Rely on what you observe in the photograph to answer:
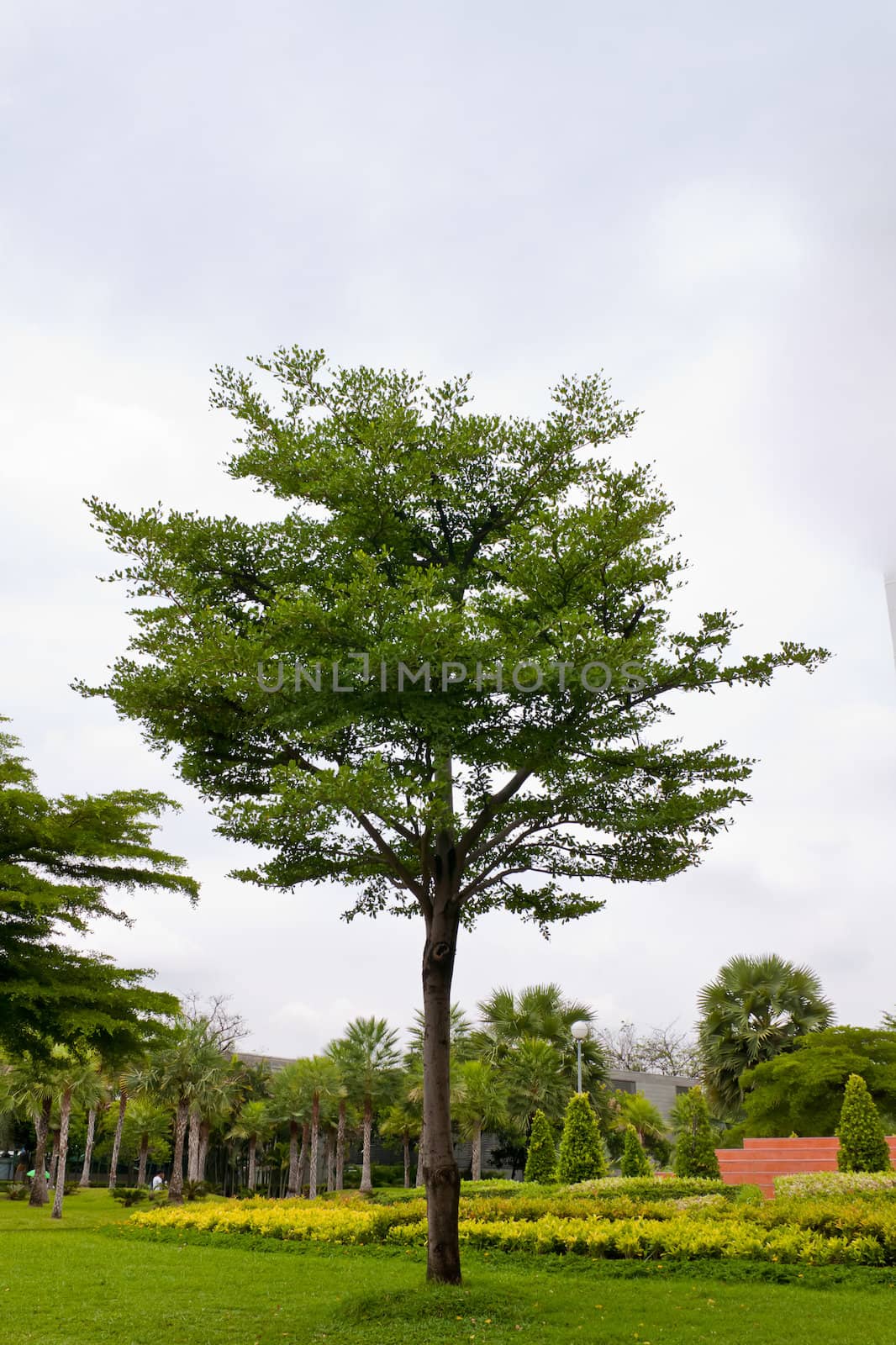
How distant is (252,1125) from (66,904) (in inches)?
1130

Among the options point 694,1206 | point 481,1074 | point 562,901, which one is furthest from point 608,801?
point 481,1074

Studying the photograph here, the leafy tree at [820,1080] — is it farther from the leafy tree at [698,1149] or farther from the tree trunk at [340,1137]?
the tree trunk at [340,1137]

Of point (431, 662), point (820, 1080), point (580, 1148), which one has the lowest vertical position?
point (580, 1148)

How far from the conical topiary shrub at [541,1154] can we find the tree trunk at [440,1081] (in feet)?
50.3

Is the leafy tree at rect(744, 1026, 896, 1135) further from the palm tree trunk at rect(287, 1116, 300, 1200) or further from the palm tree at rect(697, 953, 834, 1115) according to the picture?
the palm tree trunk at rect(287, 1116, 300, 1200)

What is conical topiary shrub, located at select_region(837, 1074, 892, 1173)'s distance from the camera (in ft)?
59.9

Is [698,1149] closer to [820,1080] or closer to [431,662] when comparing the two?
[820,1080]

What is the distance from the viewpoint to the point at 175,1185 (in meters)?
32.3

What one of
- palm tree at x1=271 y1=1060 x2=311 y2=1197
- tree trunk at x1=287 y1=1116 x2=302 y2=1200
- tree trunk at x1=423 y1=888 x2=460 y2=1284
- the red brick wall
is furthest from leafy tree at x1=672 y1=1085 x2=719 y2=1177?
tree trunk at x1=287 y1=1116 x2=302 y2=1200

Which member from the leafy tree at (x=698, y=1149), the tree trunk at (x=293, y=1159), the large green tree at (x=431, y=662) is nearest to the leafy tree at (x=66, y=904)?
the large green tree at (x=431, y=662)

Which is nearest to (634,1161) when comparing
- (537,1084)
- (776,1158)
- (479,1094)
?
(776,1158)

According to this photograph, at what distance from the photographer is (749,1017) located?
26312mm

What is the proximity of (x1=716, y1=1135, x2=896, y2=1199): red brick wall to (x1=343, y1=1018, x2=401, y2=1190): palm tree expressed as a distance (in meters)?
18.6

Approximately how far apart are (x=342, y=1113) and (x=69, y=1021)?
25.5 m
